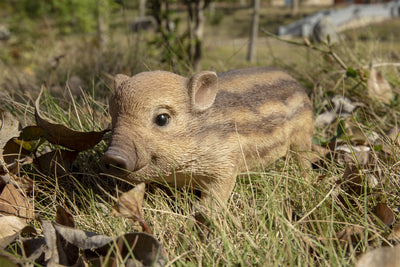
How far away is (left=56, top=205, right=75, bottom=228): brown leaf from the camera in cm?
166

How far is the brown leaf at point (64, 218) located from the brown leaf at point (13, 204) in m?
0.32

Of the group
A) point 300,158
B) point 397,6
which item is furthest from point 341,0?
point 300,158

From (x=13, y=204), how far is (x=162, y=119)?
881 millimetres

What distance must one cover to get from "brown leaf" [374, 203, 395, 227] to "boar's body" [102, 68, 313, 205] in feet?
2.06

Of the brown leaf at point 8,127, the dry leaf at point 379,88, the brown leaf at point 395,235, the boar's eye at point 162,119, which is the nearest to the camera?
the brown leaf at point 395,235

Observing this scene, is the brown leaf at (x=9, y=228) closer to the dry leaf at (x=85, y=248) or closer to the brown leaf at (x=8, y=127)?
the dry leaf at (x=85, y=248)

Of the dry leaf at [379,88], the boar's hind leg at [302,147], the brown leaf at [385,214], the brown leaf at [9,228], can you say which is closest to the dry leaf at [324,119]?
the dry leaf at [379,88]

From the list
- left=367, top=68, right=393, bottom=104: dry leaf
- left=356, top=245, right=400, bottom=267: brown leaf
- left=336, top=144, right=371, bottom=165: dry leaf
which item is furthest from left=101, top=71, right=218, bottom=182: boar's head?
left=367, top=68, right=393, bottom=104: dry leaf

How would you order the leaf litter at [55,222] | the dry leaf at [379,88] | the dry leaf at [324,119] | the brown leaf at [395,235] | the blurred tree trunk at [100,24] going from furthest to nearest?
the blurred tree trunk at [100,24], the dry leaf at [379,88], the dry leaf at [324,119], the brown leaf at [395,235], the leaf litter at [55,222]

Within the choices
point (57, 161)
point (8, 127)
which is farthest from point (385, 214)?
point (8, 127)

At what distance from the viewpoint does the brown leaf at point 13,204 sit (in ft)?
6.21

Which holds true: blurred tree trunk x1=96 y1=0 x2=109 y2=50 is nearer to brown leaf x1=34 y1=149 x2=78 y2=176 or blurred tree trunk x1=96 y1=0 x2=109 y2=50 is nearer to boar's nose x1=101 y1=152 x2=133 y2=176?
brown leaf x1=34 y1=149 x2=78 y2=176

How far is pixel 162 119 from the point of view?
1.84 m

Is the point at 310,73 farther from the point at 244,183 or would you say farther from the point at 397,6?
the point at 397,6
